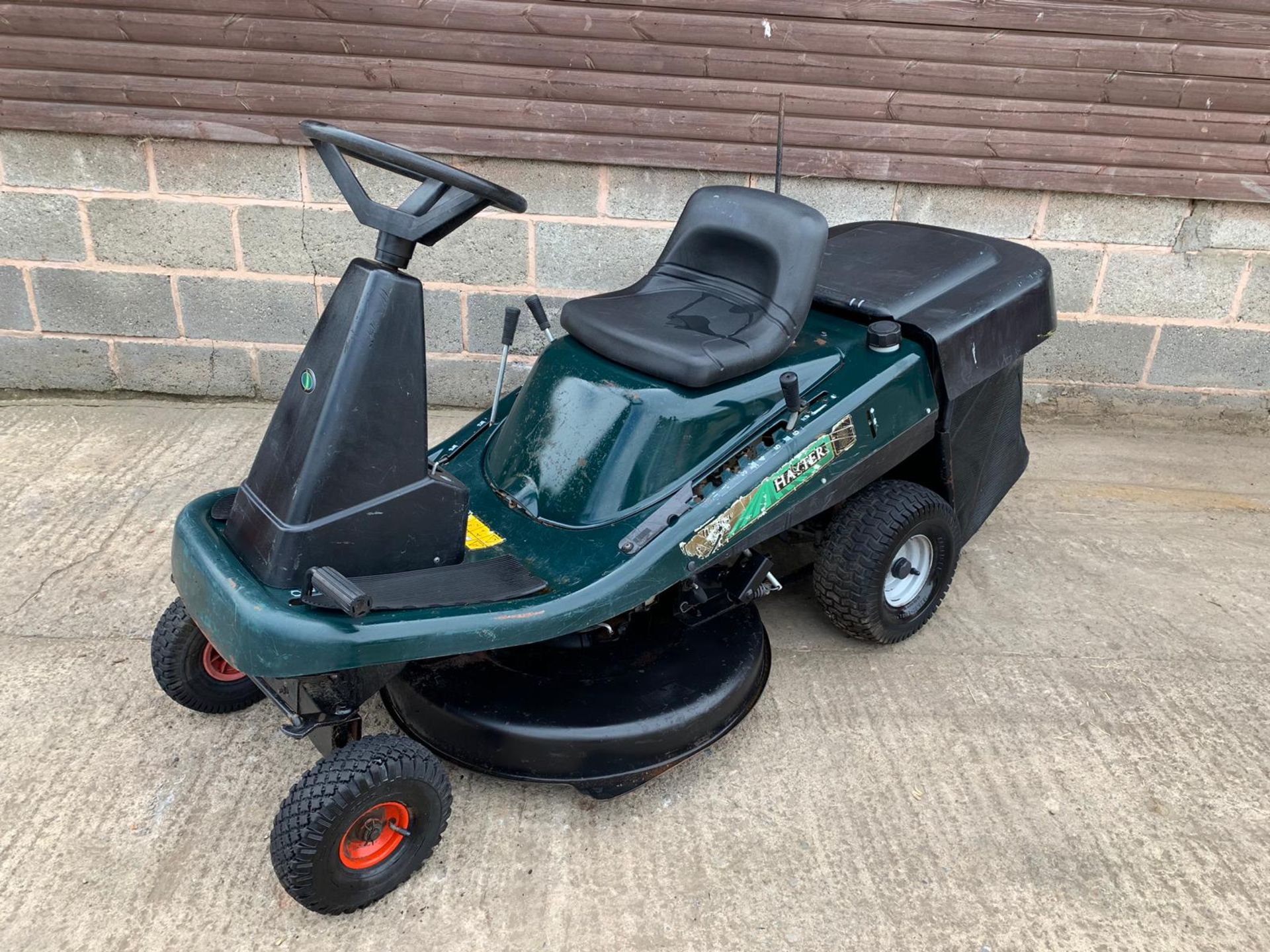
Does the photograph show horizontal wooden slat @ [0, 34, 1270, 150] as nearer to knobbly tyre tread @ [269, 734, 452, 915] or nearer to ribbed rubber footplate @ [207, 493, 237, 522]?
ribbed rubber footplate @ [207, 493, 237, 522]

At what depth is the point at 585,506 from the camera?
2.29 m

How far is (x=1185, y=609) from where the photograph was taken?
3018 millimetres

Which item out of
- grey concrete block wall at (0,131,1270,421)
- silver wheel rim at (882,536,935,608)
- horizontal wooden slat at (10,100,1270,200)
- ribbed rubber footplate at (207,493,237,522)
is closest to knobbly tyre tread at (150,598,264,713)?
ribbed rubber footplate at (207,493,237,522)

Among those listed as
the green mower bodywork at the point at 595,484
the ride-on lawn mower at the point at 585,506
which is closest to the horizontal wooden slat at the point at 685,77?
the ride-on lawn mower at the point at 585,506

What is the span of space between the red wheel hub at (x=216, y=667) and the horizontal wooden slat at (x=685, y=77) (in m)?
2.17

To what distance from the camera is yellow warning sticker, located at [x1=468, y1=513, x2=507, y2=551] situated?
228cm

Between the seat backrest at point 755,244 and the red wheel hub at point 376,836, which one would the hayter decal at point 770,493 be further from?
the red wheel hub at point 376,836

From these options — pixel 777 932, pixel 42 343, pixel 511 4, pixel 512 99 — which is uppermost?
pixel 511 4

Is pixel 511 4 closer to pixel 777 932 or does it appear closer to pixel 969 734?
pixel 969 734

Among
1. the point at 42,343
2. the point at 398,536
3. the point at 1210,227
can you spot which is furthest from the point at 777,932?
the point at 42,343

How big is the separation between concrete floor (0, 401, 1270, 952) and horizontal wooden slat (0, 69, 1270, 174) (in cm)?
159

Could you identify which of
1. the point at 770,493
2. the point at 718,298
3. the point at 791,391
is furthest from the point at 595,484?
the point at 718,298

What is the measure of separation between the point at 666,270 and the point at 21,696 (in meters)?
2.01

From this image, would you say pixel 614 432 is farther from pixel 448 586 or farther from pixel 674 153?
pixel 674 153
